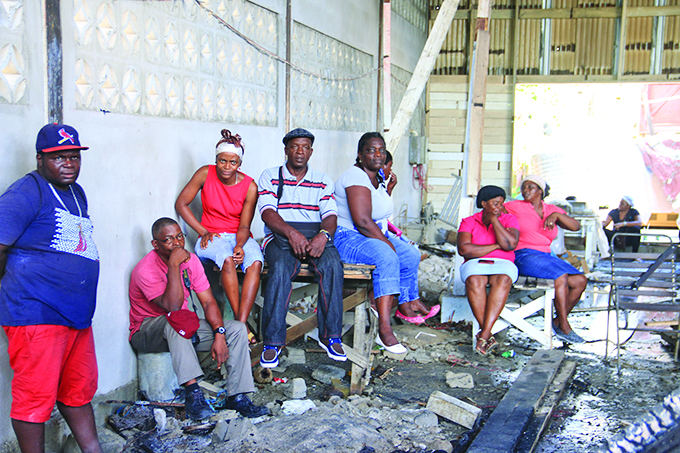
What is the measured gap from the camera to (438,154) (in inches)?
541

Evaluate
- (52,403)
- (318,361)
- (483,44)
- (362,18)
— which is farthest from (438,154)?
(52,403)

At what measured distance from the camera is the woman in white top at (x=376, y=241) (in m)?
4.91

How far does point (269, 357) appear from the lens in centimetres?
443

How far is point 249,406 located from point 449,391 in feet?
5.41

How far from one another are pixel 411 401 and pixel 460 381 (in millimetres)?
558

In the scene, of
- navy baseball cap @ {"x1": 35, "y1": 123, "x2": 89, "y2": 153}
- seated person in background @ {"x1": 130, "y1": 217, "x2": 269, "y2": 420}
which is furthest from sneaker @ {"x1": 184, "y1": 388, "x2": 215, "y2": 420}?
navy baseball cap @ {"x1": 35, "y1": 123, "x2": 89, "y2": 153}

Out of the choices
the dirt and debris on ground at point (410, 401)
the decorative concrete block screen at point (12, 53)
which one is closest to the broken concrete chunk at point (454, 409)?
the dirt and debris on ground at point (410, 401)

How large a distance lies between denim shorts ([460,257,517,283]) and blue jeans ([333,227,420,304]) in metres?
0.66

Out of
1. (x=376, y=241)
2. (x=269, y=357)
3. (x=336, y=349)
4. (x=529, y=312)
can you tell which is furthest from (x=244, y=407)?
(x=529, y=312)

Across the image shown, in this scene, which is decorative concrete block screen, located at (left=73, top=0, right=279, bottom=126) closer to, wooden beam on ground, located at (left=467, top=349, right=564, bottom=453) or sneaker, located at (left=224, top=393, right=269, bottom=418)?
sneaker, located at (left=224, top=393, right=269, bottom=418)

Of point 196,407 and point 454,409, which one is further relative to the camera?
point 454,409

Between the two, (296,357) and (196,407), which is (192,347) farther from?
(296,357)

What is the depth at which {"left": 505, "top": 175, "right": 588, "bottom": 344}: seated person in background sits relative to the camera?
593 cm

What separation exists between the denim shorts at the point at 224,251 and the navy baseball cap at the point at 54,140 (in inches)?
65.0
